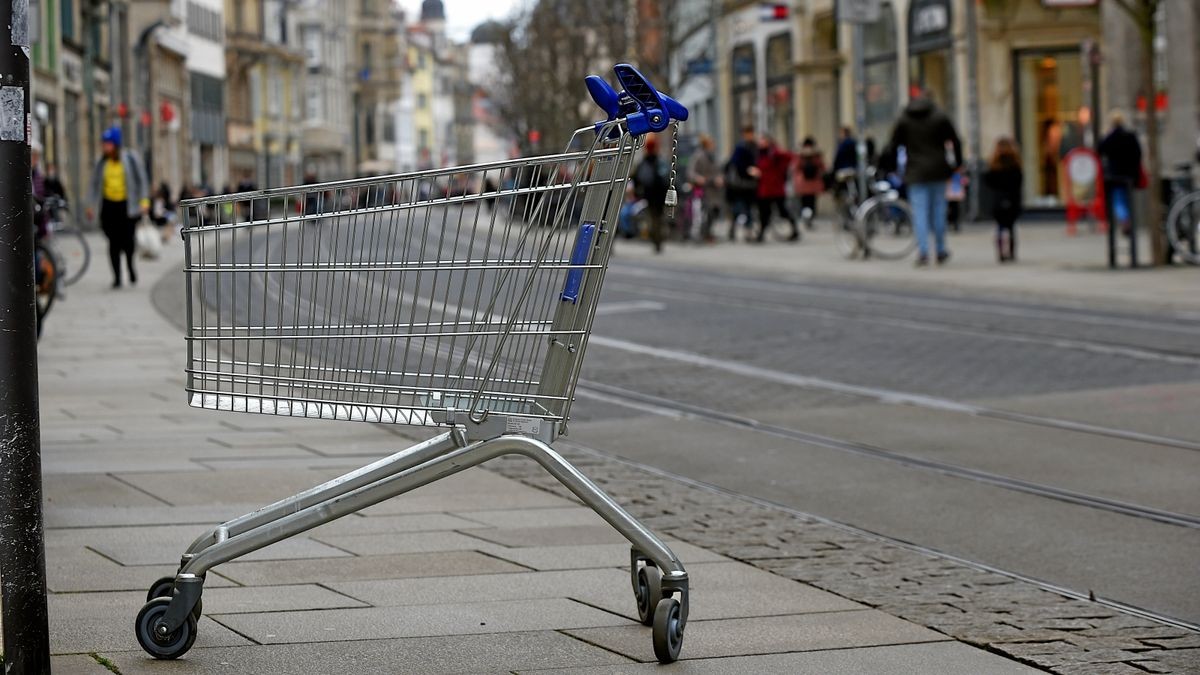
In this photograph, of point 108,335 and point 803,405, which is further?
point 108,335

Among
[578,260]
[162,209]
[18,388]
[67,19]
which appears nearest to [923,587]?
[578,260]

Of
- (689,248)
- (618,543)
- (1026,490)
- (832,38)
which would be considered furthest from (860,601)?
(832,38)

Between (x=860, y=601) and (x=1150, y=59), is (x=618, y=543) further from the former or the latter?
(x=1150, y=59)

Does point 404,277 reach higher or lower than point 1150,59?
lower

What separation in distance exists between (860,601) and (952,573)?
0.52 meters

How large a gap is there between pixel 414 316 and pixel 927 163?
17257 mm

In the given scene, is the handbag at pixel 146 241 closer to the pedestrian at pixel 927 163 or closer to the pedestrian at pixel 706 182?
the pedestrian at pixel 706 182

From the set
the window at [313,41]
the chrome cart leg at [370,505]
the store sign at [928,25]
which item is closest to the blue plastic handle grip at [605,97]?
the chrome cart leg at [370,505]

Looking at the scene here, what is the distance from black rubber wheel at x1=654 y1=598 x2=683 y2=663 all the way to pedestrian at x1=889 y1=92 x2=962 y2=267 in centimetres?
1708

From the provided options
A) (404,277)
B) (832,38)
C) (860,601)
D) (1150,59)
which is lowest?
(860,601)

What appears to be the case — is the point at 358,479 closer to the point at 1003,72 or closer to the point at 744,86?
the point at 1003,72

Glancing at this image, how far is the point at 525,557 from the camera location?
5.68 metres

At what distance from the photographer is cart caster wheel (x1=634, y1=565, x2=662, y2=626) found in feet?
14.8

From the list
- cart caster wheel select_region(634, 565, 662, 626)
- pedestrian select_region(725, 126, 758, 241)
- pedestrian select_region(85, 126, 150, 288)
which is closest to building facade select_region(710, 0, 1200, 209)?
pedestrian select_region(725, 126, 758, 241)
